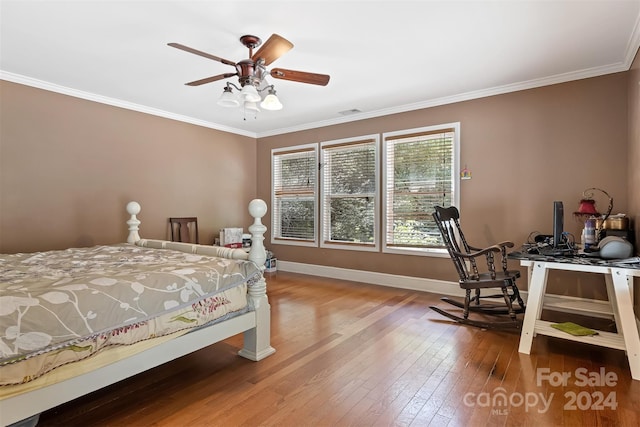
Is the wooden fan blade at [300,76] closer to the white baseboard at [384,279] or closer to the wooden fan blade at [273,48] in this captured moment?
the wooden fan blade at [273,48]

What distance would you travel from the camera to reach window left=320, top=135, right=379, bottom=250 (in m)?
4.64

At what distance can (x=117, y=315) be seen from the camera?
1548 mm

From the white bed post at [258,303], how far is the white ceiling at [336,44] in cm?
137

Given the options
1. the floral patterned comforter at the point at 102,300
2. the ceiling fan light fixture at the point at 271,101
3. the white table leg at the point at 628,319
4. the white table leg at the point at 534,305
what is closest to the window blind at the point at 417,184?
the white table leg at the point at 534,305

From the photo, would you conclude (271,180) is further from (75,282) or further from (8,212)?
(75,282)

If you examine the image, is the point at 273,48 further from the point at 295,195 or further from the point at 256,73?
the point at 295,195

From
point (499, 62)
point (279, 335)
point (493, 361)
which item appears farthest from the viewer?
point (499, 62)

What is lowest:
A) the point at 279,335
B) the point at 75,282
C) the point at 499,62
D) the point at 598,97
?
the point at 279,335

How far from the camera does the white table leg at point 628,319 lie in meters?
2.04

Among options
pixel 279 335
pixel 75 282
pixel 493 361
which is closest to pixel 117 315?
→ pixel 75 282

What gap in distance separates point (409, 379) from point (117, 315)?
167 centimetres

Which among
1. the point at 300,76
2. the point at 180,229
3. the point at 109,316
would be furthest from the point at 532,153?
the point at 180,229

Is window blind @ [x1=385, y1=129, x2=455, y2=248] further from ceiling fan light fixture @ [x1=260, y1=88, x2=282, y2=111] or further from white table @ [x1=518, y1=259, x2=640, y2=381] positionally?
ceiling fan light fixture @ [x1=260, y1=88, x2=282, y2=111]

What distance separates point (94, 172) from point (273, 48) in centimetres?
292
